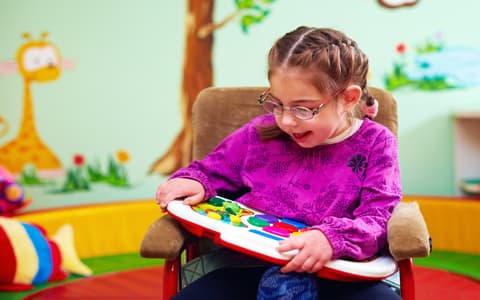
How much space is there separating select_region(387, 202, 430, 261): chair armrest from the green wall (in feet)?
6.56

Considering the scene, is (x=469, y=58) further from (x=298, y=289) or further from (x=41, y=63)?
(x=298, y=289)

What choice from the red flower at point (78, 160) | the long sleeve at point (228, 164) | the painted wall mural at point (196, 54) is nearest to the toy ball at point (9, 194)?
the red flower at point (78, 160)

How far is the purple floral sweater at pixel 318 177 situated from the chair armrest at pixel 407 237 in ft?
0.10

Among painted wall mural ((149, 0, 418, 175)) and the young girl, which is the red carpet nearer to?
painted wall mural ((149, 0, 418, 175))

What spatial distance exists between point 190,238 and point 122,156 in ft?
5.77

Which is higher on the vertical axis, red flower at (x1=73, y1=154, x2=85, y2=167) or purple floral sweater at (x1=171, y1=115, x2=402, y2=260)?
purple floral sweater at (x1=171, y1=115, x2=402, y2=260)

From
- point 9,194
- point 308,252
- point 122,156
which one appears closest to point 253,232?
point 308,252

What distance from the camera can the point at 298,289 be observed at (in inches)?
48.9

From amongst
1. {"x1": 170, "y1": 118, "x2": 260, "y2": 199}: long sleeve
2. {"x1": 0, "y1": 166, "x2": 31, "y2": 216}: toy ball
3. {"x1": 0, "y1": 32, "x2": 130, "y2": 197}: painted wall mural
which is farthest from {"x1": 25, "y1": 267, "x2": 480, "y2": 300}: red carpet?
{"x1": 170, "y1": 118, "x2": 260, "y2": 199}: long sleeve

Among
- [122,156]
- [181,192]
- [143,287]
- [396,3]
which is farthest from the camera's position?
[396,3]

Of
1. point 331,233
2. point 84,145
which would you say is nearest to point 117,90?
point 84,145

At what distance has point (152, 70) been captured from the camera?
319 cm

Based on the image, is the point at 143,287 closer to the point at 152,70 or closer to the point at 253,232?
the point at 152,70

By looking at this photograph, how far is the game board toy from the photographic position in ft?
4.07
